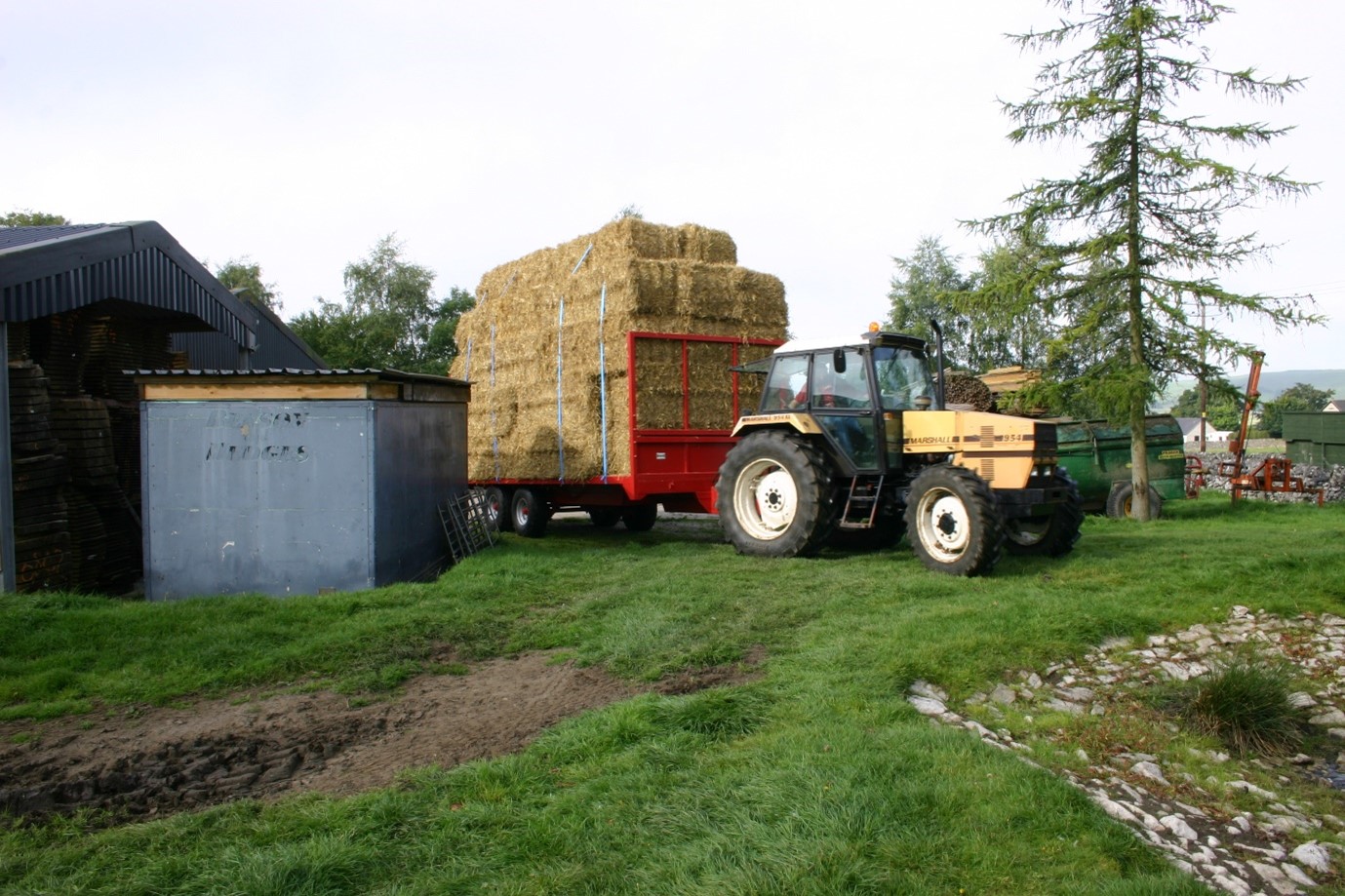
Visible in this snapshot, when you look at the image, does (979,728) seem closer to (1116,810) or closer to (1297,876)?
(1116,810)

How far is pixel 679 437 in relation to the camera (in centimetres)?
1195

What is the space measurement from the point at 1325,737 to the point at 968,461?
4.44 m

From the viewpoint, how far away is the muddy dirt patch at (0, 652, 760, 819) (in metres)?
4.66

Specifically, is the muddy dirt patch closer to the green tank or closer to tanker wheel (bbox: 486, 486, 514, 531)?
tanker wheel (bbox: 486, 486, 514, 531)

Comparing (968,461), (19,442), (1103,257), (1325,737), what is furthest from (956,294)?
(19,442)

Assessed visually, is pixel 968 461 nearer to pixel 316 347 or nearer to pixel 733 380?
pixel 733 380

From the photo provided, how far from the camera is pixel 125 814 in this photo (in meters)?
4.38

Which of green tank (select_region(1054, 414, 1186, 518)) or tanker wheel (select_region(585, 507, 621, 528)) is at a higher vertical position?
green tank (select_region(1054, 414, 1186, 518))

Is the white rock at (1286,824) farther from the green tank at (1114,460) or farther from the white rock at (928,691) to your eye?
the green tank at (1114,460)

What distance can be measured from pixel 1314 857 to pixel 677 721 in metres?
2.83

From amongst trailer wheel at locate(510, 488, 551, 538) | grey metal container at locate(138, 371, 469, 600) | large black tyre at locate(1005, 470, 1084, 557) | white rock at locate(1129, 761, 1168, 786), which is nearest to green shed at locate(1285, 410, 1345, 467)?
large black tyre at locate(1005, 470, 1084, 557)

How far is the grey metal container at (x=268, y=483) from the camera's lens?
32.1 feet

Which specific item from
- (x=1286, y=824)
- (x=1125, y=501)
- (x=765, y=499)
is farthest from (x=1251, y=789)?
(x=1125, y=501)

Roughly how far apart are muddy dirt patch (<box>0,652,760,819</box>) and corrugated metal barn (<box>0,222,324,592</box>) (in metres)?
5.35
